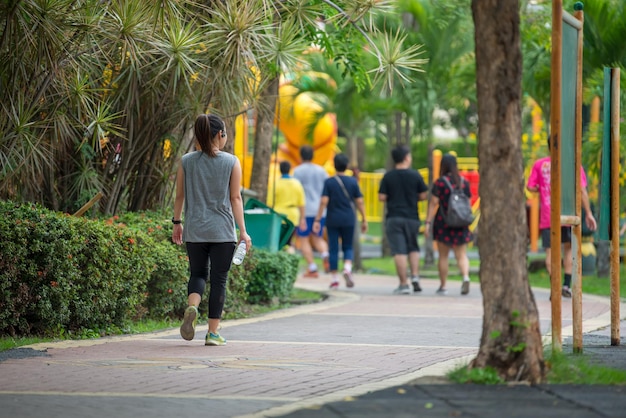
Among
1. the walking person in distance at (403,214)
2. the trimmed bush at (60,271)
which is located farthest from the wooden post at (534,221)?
the trimmed bush at (60,271)

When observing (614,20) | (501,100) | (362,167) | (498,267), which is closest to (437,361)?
(498,267)

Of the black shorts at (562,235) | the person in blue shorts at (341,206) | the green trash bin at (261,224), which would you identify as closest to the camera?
the green trash bin at (261,224)

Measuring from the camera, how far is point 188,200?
912 cm

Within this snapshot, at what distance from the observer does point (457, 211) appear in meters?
15.4

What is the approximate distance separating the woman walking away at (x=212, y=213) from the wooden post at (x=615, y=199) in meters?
2.74

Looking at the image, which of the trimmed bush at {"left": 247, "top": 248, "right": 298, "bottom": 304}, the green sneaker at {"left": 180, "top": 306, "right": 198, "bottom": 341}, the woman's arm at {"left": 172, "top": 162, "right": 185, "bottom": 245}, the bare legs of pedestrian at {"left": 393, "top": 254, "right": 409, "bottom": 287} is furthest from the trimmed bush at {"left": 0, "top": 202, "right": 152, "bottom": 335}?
the bare legs of pedestrian at {"left": 393, "top": 254, "right": 409, "bottom": 287}

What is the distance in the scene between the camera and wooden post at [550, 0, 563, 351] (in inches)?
289

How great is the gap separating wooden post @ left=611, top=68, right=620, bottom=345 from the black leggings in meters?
2.85

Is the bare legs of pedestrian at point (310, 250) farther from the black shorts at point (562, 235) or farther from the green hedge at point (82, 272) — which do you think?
the green hedge at point (82, 272)

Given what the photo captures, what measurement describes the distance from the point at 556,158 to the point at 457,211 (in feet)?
26.2

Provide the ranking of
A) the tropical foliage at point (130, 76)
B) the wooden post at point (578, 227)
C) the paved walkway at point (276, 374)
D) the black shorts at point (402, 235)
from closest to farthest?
the paved walkway at point (276, 374) → the wooden post at point (578, 227) → the tropical foliage at point (130, 76) → the black shorts at point (402, 235)

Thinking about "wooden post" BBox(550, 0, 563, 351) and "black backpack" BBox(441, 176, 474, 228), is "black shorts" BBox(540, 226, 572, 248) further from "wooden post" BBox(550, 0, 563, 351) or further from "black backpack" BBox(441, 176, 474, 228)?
"wooden post" BBox(550, 0, 563, 351)

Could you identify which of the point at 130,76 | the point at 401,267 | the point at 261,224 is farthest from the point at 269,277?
the point at 401,267

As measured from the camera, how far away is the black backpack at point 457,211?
1536cm
